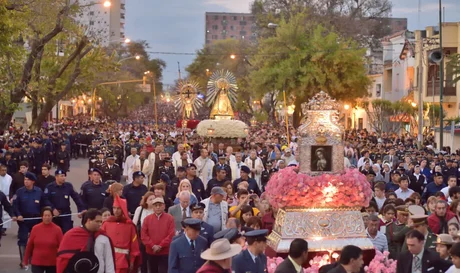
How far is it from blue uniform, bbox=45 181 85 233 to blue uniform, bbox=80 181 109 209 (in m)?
0.29

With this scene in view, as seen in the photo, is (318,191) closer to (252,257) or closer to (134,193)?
(252,257)

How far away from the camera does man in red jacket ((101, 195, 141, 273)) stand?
40.3ft

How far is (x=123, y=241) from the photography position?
483 inches

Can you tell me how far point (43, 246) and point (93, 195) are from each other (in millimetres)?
4379

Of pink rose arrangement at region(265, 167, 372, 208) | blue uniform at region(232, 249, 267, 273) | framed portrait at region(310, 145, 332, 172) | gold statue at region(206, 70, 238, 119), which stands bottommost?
blue uniform at region(232, 249, 267, 273)

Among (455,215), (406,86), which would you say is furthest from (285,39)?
(455,215)

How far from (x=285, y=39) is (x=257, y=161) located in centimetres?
3131

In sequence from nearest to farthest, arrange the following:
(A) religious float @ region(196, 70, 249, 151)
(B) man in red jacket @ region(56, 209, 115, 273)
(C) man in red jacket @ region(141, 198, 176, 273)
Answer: (B) man in red jacket @ region(56, 209, 115, 273), (C) man in red jacket @ region(141, 198, 176, 273), (A) religious float @ region(196, 70, 249, 151)

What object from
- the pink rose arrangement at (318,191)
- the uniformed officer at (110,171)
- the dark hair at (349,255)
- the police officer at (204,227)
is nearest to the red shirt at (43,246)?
the police officer at (204,227)

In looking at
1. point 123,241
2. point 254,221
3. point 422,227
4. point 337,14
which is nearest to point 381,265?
point 422,227

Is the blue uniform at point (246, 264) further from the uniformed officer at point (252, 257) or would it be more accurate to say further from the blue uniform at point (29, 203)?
the blue uniform at point (29, 203)

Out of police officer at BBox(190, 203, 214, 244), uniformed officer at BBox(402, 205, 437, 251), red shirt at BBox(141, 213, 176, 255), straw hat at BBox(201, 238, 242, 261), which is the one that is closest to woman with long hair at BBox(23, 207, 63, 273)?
red shirt at BBox(141, 213, 176, 255)

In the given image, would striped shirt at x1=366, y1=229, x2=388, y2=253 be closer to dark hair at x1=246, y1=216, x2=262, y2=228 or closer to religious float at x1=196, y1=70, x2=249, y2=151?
dark hair at x1=246, y1=216, x2=262, y2=228

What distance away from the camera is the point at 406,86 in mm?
61812
